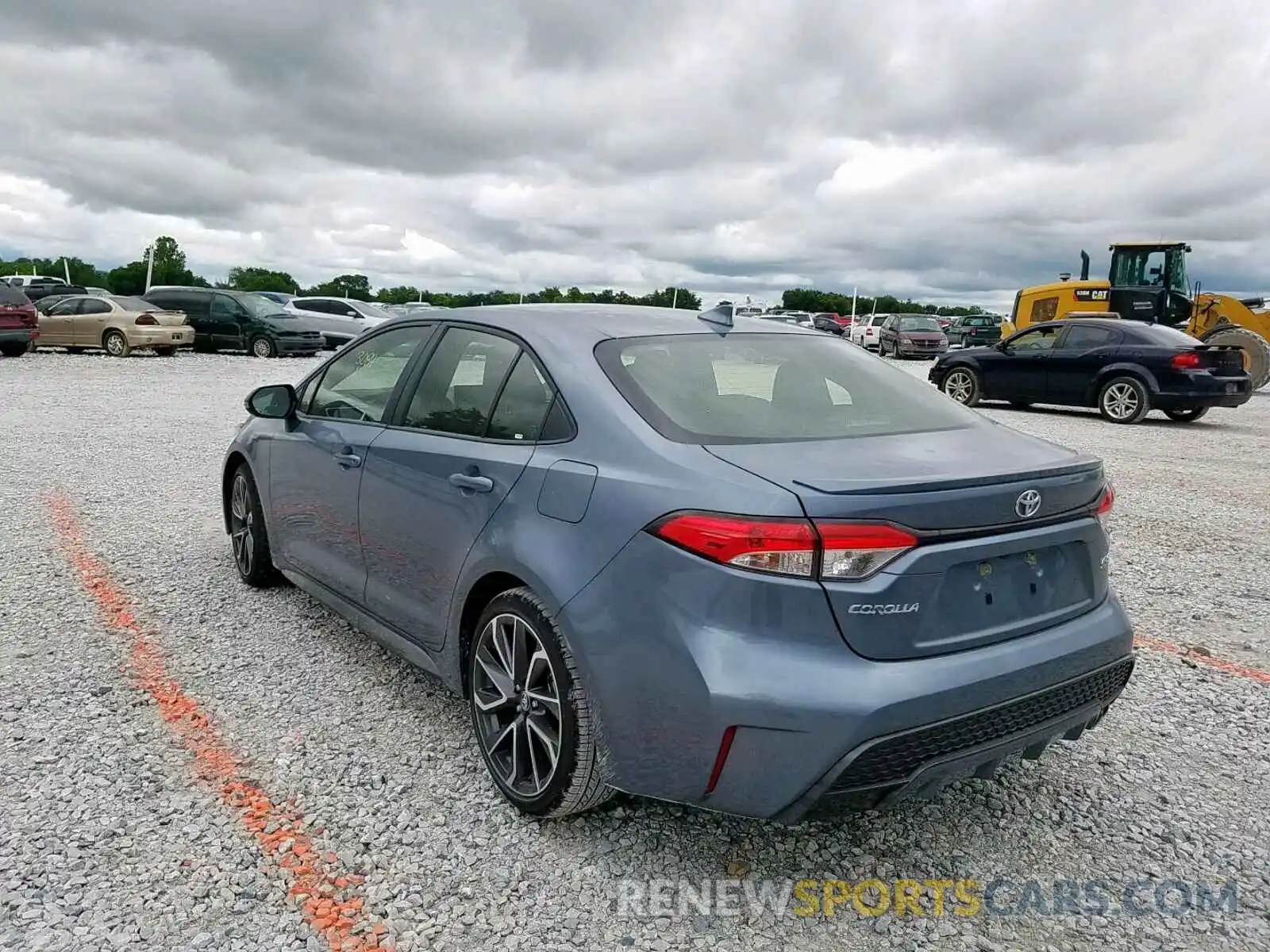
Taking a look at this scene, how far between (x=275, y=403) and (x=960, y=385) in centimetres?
1360

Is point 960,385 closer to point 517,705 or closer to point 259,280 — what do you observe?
point 517,705

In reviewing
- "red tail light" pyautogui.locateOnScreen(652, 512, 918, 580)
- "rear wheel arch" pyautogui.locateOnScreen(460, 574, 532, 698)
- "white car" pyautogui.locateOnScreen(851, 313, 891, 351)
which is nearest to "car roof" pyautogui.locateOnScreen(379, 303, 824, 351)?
"rear wheel arch" pyautogui.locateOnScreen(460, 574, 532, 698)

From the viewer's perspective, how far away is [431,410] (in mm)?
3486

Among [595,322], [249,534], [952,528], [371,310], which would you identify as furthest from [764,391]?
[371,310]

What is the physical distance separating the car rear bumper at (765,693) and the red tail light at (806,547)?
43 millimetres

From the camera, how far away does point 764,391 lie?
3086 mm

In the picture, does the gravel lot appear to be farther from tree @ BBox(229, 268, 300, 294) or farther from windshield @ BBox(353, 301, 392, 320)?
tree @ BBox(229, 268, 300, 294)

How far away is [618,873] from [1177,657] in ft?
9.88

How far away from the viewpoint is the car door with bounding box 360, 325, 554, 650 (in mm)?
3014

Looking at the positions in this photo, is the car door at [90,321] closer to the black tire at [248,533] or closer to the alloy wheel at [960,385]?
the alloy wheel at [960,385]

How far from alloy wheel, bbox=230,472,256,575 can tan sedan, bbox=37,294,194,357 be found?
19682 millimetres

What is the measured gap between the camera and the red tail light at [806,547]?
7.39 ft

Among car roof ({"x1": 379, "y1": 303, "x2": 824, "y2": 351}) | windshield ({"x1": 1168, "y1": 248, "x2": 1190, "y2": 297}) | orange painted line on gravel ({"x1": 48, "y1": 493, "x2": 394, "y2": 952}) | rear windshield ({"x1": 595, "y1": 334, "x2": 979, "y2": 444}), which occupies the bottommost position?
orange painted line on gravel ({"x1": 48, "y1": 493, "x2": 394, "y2": 952})

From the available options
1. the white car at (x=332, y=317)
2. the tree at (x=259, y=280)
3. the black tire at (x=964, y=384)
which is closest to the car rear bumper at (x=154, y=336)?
the white car at (x=332, y=317)
